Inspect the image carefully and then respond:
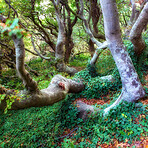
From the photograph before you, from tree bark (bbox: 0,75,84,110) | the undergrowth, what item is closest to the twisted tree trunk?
tree bark (bbox: 0,75,84,110)

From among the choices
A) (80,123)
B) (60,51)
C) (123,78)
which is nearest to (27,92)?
(80,123)

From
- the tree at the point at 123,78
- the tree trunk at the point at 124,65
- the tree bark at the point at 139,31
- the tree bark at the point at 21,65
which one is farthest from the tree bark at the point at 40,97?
the tree bark at the point at 139,31

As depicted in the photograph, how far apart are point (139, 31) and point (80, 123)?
4.27m

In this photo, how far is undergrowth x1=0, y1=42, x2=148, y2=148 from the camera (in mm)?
3281

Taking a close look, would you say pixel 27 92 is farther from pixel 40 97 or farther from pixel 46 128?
pixel 46 128

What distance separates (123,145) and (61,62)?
6379 millimetres

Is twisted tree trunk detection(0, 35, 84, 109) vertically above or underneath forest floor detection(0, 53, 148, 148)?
above

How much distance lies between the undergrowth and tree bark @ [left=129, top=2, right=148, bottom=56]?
335 millimetres

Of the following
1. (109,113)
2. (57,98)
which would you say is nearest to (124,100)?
(109,113)

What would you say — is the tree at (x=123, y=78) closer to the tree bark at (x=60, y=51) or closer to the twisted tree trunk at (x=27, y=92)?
the twisted tree trunk at (x=27, y=92)

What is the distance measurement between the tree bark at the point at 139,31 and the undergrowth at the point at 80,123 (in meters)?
0.34

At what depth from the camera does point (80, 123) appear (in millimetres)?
4578

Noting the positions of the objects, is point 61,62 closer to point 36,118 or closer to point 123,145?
point 36,118

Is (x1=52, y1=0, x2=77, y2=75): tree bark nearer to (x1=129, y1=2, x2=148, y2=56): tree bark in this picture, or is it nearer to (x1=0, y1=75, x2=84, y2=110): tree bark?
(x1=0, y1=75, x2=84, y2=110): tree bark
